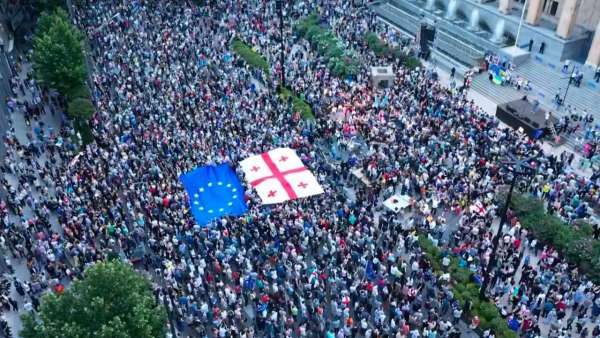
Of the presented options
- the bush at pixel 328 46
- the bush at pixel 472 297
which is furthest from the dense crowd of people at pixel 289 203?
the bush at pixel 328 46

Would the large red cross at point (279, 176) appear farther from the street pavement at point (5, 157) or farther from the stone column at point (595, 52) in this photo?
the stone column at point (595, 52)

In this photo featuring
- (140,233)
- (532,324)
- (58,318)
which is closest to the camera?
(58,318)

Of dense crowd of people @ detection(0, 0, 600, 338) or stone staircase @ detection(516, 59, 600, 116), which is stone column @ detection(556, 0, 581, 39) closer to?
stone staircase @ detection(516, 59, 600, 116)

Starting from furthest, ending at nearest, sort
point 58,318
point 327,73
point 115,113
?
1. point 327,73
2. point 115,113
3. point 58,318

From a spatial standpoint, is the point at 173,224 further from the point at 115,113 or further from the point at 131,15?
the point at 131,15

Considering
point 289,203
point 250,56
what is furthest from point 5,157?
point 250,56

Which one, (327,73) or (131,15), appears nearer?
(327,73)

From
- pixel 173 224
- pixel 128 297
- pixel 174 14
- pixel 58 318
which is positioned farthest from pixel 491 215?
pixel 174 14

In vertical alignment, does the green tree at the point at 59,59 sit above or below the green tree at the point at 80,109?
above
